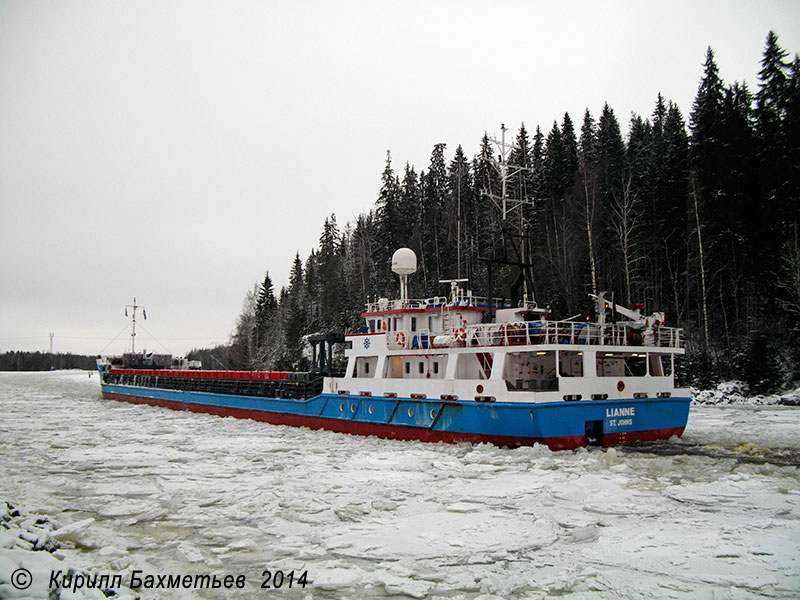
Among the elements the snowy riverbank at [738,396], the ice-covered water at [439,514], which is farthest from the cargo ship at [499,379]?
the snowy riverbank at [738,396]

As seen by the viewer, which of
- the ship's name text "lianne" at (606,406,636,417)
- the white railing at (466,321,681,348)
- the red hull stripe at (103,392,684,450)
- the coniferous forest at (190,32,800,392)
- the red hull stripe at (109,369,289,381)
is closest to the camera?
the red hull stripe at (103,392,684,450)

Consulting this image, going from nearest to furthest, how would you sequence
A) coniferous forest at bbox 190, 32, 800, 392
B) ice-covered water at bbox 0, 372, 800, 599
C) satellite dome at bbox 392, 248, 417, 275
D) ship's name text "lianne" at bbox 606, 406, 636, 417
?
ice-covered water at bbox 0, 372, 800, 599 → ship's name text "lianne" at bbox 606, 406, 636, 417 → satellite dome at bbox 392, 248, 417, 275 → coniferous forest at bbox 190, 32, 800, 392

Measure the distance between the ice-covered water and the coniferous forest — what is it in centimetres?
1162

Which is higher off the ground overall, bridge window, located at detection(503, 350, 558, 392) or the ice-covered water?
bridge window, located at detection(503, 350, 558, 392)

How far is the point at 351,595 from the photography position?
6672mm

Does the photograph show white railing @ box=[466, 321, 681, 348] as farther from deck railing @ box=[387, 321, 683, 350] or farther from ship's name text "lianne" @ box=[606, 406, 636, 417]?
ship's name text "lianne" @ box=[606, 406, 636, 417]

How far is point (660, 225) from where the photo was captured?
136ft

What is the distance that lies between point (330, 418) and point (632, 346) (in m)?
12.4

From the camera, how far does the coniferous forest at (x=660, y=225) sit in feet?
107

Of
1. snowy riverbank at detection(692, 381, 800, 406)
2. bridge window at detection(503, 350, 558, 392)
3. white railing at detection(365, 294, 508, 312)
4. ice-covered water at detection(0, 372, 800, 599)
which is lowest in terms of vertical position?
ice-covered water at detection(0, 372, 800, 599)

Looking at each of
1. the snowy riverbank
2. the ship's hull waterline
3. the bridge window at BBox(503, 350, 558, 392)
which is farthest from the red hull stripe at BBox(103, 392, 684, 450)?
the snowy riverbank

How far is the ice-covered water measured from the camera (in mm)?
7082

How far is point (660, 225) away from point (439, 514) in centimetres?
3770

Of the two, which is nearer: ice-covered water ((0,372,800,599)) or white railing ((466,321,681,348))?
ice-covered water ((0,372,800,599))
